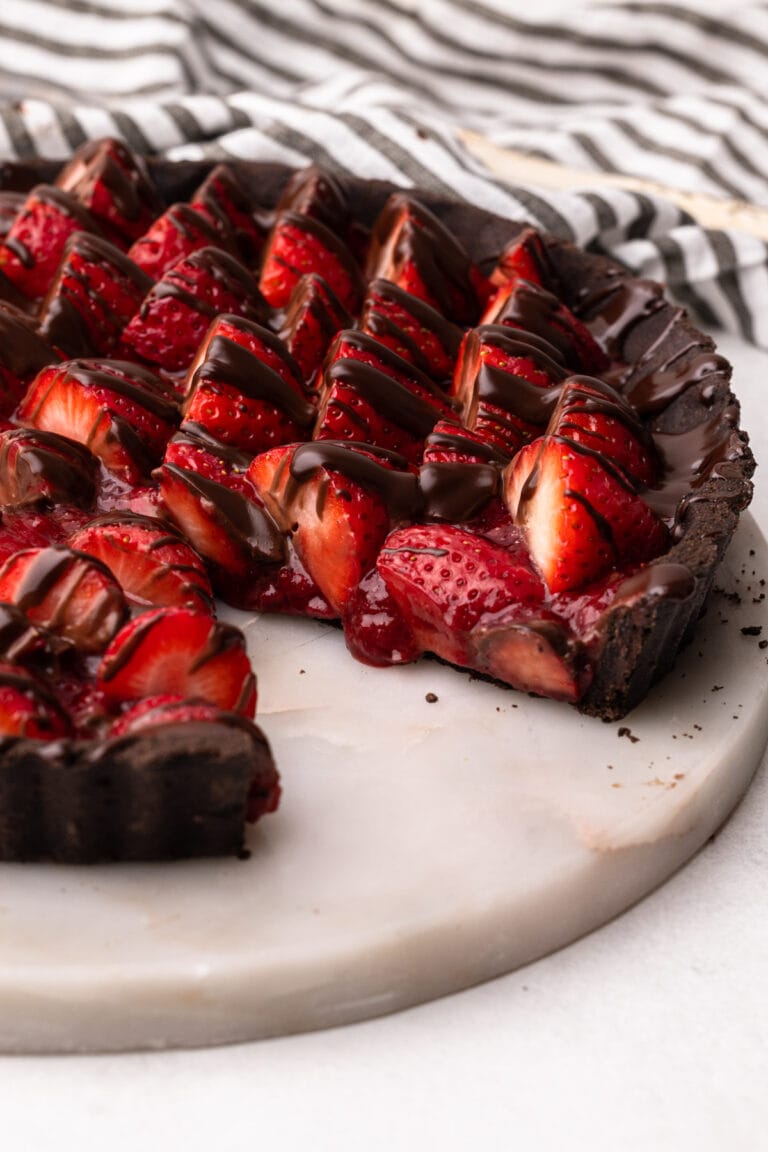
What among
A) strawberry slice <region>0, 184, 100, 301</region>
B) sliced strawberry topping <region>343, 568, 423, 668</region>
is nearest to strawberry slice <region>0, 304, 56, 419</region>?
strawberry slice <region>0, 184, 100, 301</region>

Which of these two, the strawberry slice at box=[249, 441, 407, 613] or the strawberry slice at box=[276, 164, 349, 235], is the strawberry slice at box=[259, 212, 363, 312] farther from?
the strawberry slice at box=[249, 441, 407, 613]

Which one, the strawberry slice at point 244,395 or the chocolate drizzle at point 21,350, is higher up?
the strawberry slice at point 244,395

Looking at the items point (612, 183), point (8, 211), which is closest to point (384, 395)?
point (8, 211)

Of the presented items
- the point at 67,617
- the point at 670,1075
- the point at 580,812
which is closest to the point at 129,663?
the point at 67,617

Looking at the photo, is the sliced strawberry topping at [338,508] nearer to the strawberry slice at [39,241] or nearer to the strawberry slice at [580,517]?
the strawberry slice at [580,517]

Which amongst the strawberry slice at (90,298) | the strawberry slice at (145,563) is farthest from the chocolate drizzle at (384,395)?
the strawberry slice at (90,298)

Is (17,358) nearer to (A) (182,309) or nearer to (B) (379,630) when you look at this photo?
(A) (182,309)
